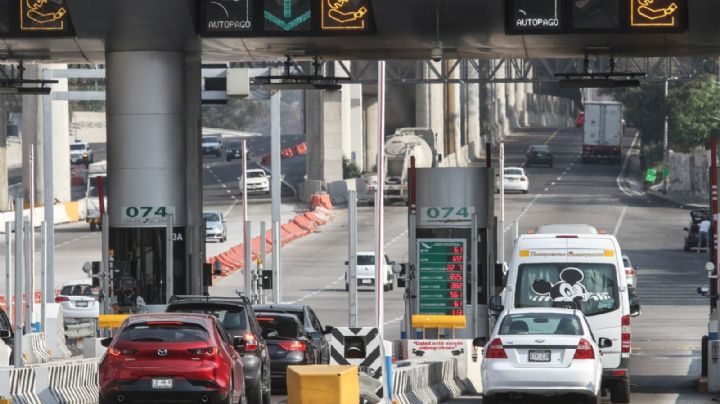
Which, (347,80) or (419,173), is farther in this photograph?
(419,173)

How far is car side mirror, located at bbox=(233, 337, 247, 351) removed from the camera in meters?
22.4

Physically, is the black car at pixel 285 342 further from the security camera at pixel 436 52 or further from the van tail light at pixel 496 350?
the security camera at pixel 436 52

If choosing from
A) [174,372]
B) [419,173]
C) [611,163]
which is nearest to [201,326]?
[174,372]

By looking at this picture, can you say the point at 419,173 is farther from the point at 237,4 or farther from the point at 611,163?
the point at 611,163

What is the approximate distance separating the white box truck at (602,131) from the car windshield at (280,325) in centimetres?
8728

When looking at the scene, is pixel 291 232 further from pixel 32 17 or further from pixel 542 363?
pixel 542 363

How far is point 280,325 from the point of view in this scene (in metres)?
26.9

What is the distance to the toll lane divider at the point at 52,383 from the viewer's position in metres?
21.5

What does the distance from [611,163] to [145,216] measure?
93.5 meters

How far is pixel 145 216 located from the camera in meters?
28.8

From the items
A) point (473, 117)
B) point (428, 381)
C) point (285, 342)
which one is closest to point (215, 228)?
point (285, 342)

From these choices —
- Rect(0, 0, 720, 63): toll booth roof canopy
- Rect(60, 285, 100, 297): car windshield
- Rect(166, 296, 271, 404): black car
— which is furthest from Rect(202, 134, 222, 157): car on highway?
Rect(166, 296, 271, 404): black car

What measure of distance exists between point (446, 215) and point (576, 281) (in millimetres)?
5219

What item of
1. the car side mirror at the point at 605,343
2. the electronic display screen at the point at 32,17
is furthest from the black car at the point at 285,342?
the electronic display screen at the point at 32,17
